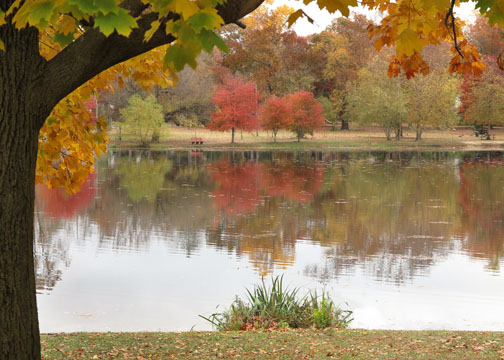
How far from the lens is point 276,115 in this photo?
64.4 meters

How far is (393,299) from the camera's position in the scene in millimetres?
12039

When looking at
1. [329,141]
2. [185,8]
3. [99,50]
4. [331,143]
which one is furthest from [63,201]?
[329,141]

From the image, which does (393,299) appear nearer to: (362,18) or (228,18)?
(228,18)

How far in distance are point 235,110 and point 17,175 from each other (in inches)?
2391

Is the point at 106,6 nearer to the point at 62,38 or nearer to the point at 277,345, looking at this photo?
the point at 62,38

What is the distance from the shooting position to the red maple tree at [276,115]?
64125 millimetres

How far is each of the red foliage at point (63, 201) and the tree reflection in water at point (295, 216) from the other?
0.23 ft

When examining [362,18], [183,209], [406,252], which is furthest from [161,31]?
[362,18]

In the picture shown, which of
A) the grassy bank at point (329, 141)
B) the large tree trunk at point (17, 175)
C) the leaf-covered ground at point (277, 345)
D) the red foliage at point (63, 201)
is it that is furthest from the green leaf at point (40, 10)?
the grassy bank at point (329, 141)

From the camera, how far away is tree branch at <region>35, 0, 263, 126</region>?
3988 millimetres

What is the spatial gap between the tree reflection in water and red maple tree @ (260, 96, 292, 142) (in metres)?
25.1

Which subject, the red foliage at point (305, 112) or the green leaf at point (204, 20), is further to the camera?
the red foliage at point (305, 112)

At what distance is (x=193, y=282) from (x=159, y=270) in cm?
146

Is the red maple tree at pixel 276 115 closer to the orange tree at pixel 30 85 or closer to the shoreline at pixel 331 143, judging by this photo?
the shoreline at pixel 331 143
